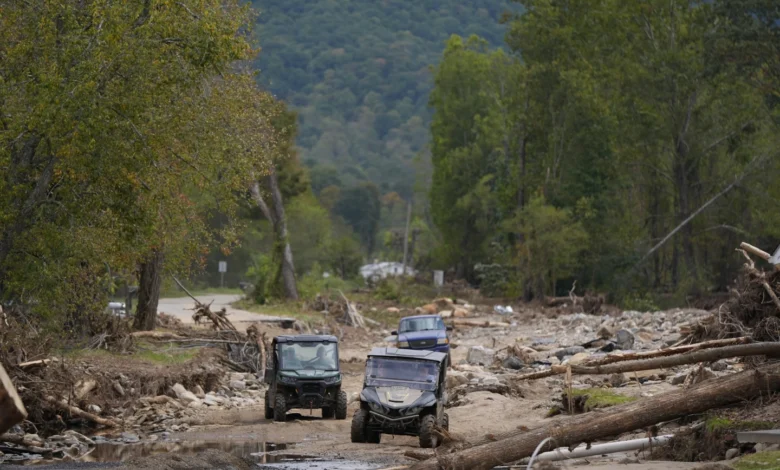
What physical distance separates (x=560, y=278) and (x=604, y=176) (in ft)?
20.9

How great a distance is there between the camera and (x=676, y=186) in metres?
61.9

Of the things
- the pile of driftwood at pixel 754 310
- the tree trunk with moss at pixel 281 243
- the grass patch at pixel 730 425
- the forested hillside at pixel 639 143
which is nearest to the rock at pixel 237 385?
the pile of driftwood at pixel 754 310

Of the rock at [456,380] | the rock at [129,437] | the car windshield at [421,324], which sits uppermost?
the car windshield at [421,324]

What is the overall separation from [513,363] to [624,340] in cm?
380

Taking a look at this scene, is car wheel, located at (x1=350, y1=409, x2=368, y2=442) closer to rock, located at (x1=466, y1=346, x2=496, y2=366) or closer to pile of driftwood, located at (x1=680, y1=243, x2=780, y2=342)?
pile of driftwood, located at (x1=680, y1=243, x2=780, y2=342)

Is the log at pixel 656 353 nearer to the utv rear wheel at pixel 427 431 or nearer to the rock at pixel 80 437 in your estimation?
the utv rear wheel at pixel 427 431

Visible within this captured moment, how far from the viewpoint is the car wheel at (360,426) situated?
66.3 ft

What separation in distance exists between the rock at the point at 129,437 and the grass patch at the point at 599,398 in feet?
28.1

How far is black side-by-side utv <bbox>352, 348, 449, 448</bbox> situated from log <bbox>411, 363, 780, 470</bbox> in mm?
4281

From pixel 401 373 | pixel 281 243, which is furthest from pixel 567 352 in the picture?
pixel 281 243

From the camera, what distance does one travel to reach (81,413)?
22.6 meters

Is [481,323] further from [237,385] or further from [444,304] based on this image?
[237,385]

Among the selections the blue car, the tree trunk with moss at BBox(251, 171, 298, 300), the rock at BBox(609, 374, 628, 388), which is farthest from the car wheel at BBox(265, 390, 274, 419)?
the tree trunk with moss at BBox(251, 171, 298, 300)

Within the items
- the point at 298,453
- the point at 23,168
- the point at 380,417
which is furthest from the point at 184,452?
the point at 23,168
